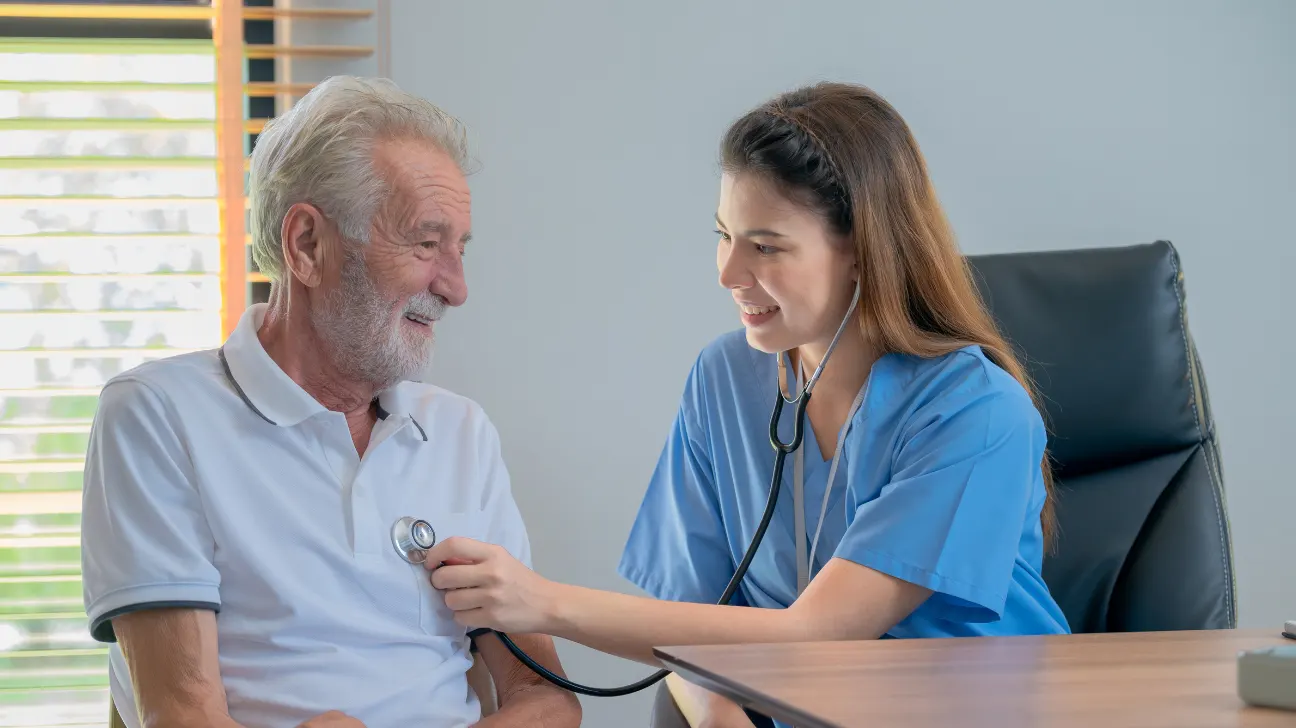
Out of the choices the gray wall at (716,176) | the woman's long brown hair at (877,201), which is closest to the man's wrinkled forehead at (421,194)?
the woman's long brown hair at (877,201)

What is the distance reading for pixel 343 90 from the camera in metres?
1.34

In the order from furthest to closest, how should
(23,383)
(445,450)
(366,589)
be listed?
(23,383)
(445,450)
(366,589)

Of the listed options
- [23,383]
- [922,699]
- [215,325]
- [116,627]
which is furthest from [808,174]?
[23,383]

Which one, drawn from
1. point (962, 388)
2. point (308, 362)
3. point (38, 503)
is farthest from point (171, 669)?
point (38, 503)

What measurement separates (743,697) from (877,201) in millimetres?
802

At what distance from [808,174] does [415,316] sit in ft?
1.63

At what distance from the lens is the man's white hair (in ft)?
4.29

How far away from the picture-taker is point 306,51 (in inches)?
78.7

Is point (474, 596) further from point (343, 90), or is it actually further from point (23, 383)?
point (23, 383)

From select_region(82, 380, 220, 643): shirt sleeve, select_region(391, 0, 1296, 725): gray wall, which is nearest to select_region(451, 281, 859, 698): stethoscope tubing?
select_region(82, 380, 220, 643): shirt sleeve

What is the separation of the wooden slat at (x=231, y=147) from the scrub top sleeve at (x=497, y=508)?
28.5 inches

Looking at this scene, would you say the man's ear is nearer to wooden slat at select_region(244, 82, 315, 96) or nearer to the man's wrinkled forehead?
the man's wrinkled forehead

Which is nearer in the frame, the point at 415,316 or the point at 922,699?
the point at 922,699

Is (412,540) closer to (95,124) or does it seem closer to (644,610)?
(644,610)
